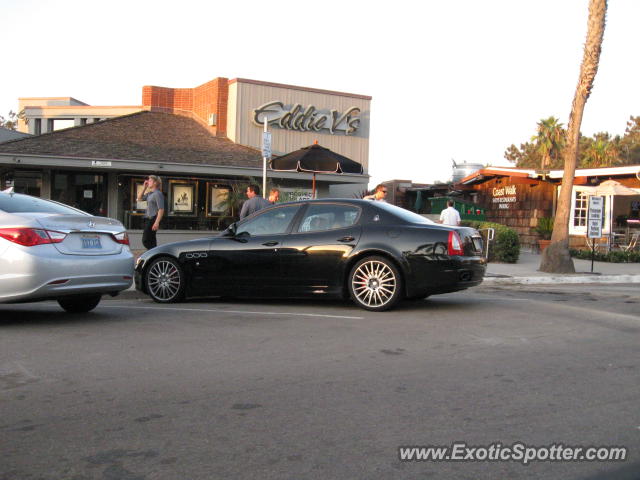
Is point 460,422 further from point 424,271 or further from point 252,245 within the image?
point 252,245

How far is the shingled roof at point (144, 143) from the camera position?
21641 millimetres

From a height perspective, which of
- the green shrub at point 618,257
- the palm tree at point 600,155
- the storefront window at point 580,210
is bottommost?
the green shrub at point 618,257

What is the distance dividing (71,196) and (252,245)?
16.6 metres

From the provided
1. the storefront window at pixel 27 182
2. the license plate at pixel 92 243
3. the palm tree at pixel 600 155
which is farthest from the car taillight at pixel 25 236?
the palm tree at pixel 600 155

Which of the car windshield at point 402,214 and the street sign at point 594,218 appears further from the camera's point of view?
the street sign at point 594,218

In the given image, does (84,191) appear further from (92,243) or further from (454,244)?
(454,244)

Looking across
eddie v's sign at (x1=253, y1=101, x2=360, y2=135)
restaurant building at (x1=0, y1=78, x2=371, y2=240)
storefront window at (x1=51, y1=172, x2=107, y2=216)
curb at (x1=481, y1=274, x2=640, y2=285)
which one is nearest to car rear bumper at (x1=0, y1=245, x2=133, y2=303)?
curb at (x1=481, y1=274, x2=640, y2=285)

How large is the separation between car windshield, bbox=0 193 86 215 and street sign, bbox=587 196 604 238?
12.4 m

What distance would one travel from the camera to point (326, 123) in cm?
2817

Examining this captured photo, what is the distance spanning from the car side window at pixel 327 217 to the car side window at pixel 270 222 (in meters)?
0.22

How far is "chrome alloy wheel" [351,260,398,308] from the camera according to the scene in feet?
27.6

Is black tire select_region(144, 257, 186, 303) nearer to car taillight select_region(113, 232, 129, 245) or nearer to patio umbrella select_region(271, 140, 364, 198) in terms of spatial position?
car taillight select_region(113, 232, 129, 245)

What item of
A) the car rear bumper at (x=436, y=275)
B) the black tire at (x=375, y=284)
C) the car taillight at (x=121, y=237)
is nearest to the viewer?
the car taillight at (x=121, y=237)

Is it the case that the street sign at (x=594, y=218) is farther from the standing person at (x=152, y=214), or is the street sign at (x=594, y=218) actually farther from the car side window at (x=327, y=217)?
the standing person at (x=152, y=214)
